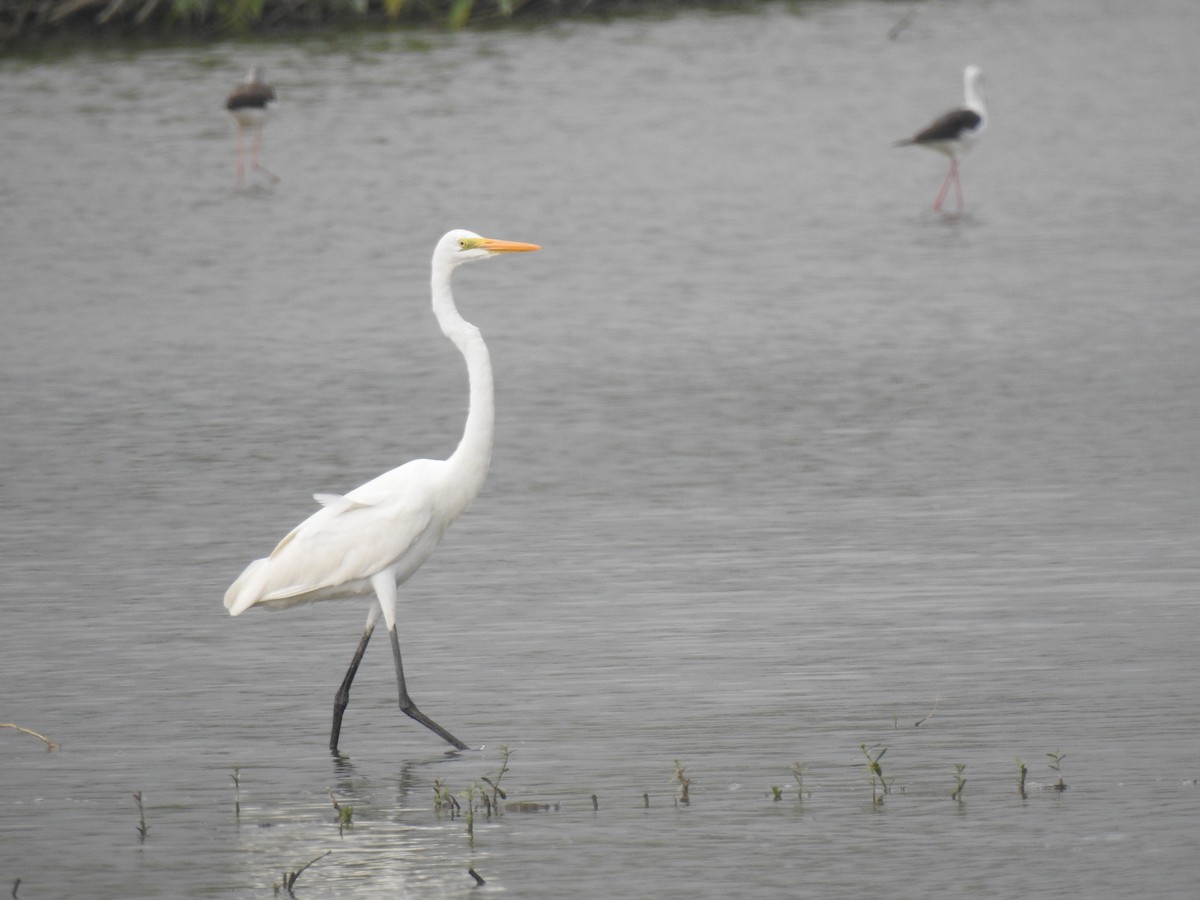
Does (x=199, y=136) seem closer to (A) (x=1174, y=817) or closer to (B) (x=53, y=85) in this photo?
(B) (x=53, y=85)

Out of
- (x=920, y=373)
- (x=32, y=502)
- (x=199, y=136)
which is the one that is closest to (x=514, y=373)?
(x=920, y=373)

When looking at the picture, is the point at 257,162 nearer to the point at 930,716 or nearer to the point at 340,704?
the point at 340,704

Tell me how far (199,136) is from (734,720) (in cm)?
2144

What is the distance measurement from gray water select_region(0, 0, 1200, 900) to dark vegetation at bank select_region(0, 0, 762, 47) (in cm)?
1039

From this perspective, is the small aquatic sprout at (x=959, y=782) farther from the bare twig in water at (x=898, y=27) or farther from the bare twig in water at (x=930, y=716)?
the bare twig in water at (x=898, y=27)

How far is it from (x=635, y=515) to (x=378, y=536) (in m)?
3.15

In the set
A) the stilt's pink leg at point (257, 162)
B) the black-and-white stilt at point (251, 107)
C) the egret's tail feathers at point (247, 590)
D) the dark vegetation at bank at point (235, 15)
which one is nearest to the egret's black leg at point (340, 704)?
the egret's tail feathers at point (247, 590)

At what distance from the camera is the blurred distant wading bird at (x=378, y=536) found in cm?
709

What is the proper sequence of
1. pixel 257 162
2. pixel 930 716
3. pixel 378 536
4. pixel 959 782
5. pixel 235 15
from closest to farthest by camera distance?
pixel 959 782 < pixel 930 716 < pixel 378 536 < pixel 257 162 < pixel 235 15

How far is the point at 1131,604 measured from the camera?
8.20 meters

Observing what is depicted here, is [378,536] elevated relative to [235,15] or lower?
elevated

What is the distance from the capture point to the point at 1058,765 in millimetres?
6312

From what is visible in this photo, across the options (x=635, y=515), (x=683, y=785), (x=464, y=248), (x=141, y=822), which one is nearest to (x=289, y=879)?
(x=141, y=822)

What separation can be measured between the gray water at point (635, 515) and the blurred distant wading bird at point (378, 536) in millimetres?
417
